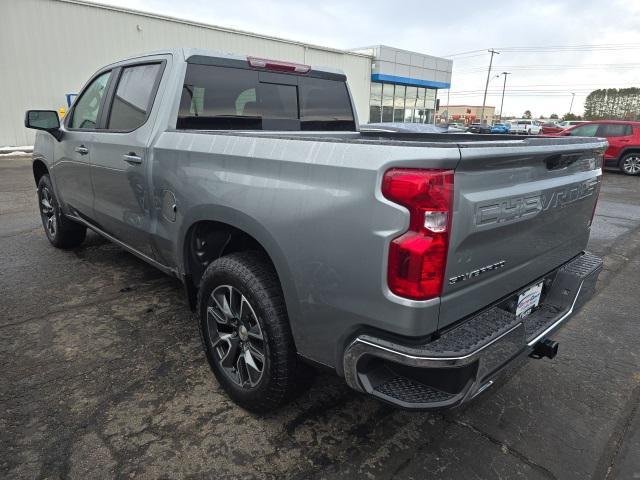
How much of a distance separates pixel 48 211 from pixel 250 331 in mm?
4118

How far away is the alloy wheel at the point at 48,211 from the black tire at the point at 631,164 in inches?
619

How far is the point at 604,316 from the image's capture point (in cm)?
383

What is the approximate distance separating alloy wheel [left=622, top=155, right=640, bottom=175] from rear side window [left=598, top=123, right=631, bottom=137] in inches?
29.5

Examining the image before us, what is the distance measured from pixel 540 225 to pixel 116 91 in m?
3.18

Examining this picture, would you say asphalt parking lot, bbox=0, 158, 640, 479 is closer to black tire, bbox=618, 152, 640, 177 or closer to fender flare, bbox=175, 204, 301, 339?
fender flare, bbox=175, 204, 301, 339

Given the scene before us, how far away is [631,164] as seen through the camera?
46.4ft

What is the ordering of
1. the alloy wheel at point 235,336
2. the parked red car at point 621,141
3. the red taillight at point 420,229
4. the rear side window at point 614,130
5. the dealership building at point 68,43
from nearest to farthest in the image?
the red taillight at point 420,229 → the alloy wheel at point 235,336 → the parked red car at point 621,141 → the rear side window at point 614,130 → the dealership building at point 68,43

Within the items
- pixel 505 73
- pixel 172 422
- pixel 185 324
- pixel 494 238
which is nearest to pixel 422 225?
pixel 494 238

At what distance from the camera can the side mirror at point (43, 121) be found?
4.01 meters

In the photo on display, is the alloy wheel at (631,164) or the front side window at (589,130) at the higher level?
the front side window at (589,130)

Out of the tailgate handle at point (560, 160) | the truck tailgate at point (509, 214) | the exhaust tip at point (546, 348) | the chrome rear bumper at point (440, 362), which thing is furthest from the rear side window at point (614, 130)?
the chrome rear bumper at point (440, 362)

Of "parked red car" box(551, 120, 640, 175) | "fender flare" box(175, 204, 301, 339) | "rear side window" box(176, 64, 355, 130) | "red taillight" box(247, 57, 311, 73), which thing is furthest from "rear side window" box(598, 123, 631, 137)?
"fender flare" box(175, 204, 301, 339)

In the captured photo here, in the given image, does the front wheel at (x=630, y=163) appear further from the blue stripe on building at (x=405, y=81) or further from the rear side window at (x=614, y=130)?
the blue stripe on building at (x=405, y=81)

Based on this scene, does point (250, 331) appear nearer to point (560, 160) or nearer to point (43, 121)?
point (560, 160)
